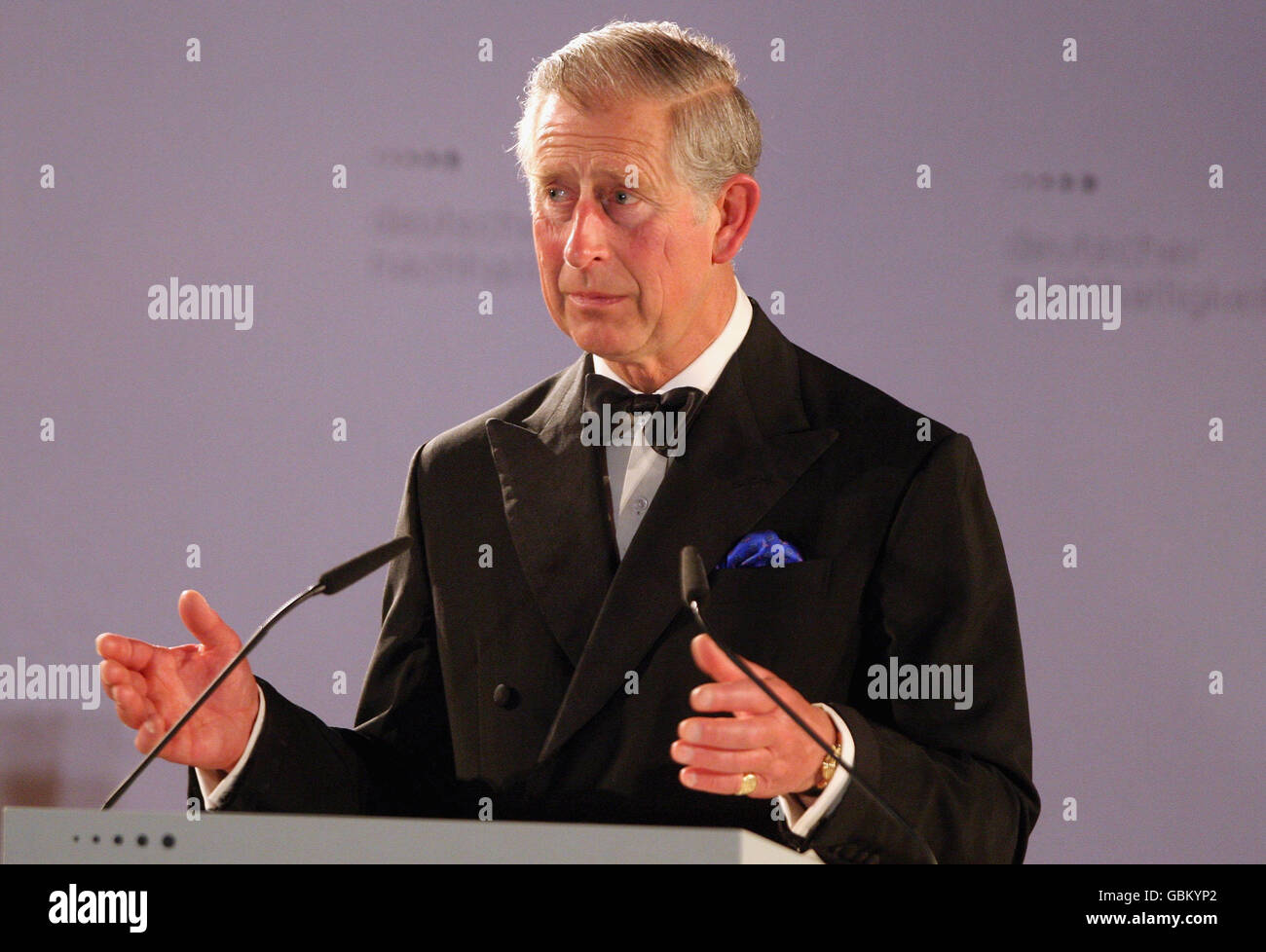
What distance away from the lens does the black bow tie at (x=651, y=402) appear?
1914mm

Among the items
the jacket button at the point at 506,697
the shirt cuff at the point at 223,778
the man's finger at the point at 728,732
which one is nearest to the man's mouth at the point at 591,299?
the jacket button at the point at 506,697

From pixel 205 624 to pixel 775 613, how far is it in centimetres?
66

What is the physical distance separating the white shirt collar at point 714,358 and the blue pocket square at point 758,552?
22 cm

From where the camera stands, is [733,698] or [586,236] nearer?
[733,698]

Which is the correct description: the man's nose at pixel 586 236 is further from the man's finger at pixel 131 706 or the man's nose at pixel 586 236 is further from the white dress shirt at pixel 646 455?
the man's finger at pixel 131 706

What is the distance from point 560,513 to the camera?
191 cm

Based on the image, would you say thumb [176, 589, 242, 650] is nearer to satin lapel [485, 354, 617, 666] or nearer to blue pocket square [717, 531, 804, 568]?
satin lapel [485, 354, 617, 666]

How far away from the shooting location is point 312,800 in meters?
1.69

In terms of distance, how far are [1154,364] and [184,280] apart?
1667 millimetres

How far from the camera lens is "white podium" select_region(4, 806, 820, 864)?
1062 mm

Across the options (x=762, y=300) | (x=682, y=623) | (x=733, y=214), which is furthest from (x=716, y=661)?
(x=762, y=300)

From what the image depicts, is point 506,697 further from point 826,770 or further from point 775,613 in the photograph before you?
point 826,770
